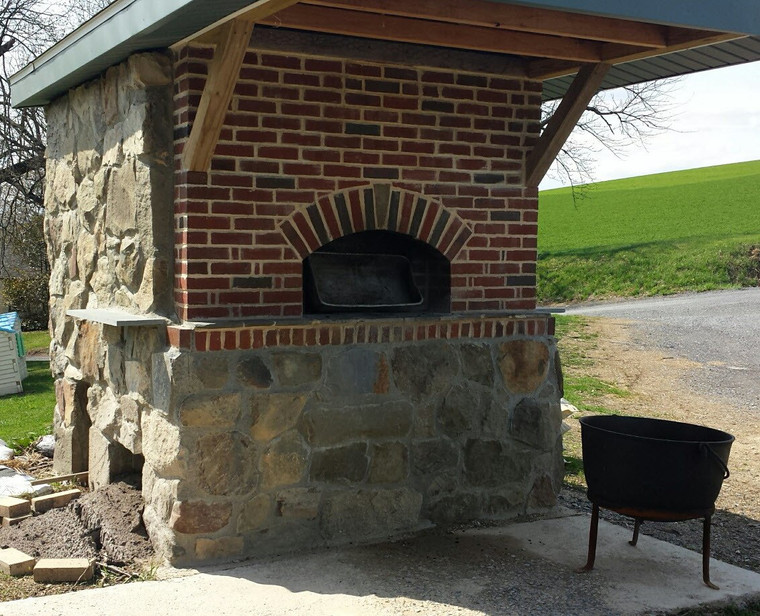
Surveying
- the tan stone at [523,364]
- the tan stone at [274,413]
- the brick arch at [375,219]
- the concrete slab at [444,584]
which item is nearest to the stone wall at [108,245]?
the tan stone at [274,413]

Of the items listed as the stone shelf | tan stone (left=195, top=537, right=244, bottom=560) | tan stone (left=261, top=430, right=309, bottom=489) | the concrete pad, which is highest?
the stone shelf

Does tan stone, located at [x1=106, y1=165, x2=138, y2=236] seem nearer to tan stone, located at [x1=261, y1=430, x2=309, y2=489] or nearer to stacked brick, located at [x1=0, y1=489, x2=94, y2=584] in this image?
tan stone, located at [x1=261, y1=430, x2=309, y2=489]

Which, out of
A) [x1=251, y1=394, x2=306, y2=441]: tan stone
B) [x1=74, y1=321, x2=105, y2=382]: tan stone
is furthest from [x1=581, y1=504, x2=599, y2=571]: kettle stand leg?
[x1=74, y1=321, x2=105, y2=382]: tan stone

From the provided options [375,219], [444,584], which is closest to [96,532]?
[444,584]

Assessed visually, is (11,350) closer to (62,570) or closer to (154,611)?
(62,570)

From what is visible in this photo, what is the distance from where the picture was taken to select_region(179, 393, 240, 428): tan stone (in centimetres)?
499

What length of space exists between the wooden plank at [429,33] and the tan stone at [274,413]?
6.74 ft

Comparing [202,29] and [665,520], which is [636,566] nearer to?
[665,520]

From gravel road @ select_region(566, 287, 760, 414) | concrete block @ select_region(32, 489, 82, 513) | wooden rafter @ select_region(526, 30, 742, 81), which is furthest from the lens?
gravel road @ select_region(566, 287, 760, 414)

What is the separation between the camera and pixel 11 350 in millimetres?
12336

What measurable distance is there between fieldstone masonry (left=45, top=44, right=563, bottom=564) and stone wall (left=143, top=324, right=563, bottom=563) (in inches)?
0.5

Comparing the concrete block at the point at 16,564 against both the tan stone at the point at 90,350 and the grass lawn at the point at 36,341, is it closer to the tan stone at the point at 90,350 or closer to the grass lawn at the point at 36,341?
the tan stone at the point at 90,350

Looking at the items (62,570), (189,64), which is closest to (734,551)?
(62,570)

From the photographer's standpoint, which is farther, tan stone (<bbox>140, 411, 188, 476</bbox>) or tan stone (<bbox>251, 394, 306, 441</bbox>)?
tan stone (<bbox>251, 394, 306, 441</bbox>)
